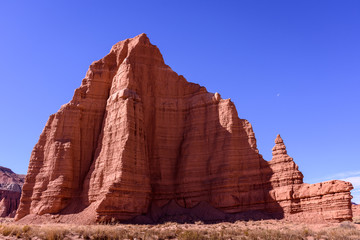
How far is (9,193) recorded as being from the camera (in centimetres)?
8738

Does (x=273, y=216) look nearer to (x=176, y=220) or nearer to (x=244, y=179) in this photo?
(x=244, y=179)

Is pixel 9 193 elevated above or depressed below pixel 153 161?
below

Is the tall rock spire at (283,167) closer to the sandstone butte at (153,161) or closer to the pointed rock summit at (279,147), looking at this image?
the pointed rock summit at (279,147)

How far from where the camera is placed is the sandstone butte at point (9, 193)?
263 feet

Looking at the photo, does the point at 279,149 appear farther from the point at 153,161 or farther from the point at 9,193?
the point at 9,193

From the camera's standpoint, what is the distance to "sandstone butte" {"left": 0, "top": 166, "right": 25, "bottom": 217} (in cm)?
8028

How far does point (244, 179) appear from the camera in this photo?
37.1m

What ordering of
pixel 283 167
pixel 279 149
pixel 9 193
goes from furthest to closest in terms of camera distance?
pixel 9 193 → pixel 279 149 → pixel 283 167

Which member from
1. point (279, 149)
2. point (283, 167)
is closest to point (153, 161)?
point (279, 149)

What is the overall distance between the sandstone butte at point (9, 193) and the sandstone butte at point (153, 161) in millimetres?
48526

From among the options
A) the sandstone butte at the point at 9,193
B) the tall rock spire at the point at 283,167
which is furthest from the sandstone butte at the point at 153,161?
the sandstone butte at the point at 9,193

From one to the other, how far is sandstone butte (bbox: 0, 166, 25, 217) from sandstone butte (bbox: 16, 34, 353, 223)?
159 feet

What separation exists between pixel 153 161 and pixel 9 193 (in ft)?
208

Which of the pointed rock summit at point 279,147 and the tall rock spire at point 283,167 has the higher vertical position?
the pointed rock summit at point 279,147
